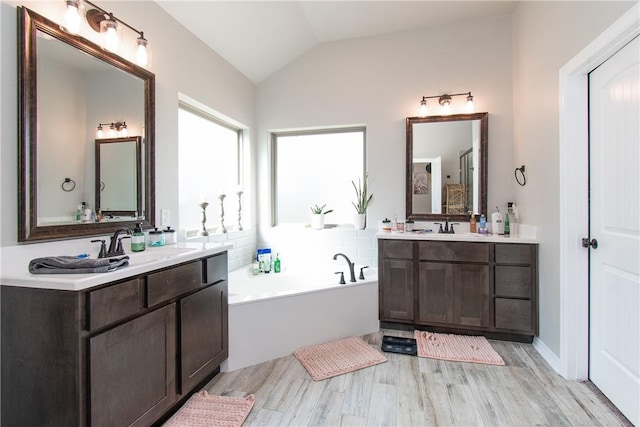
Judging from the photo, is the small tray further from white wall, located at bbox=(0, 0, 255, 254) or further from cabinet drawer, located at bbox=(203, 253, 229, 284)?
white wall, located at bbox=(0, 0, 255, 254)

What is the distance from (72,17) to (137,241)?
4.02 feet

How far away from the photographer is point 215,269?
1975 millimetres

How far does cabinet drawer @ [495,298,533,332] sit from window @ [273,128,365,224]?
1691 millimetres

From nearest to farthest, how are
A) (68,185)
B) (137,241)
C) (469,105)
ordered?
(68,185) → (137,241) → (469,105)

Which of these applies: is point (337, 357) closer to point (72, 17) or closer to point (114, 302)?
point (114, 302)

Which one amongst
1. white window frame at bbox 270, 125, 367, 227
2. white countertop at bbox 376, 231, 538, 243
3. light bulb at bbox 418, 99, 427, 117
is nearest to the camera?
white countertop at bbox 376, 231, 538, 243

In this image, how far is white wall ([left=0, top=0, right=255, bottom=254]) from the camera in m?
1.38

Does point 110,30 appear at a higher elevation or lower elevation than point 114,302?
higher

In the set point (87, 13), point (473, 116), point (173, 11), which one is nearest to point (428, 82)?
point (473, 116)

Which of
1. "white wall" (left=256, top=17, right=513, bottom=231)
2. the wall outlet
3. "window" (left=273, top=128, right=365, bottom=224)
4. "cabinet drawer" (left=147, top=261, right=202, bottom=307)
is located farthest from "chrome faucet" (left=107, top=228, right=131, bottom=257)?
"window" (left=273, top=128, right=365, bottom=224)

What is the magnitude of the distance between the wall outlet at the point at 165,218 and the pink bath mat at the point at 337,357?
142 cm

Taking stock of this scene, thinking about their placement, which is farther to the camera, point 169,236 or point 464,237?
point 464,237

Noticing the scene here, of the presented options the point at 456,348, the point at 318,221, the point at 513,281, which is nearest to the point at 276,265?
the point at 318,221

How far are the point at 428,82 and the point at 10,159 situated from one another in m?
3.31
